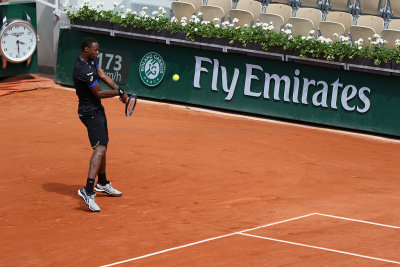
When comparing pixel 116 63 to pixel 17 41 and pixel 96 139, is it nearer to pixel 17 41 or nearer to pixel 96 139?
pixel 17 41

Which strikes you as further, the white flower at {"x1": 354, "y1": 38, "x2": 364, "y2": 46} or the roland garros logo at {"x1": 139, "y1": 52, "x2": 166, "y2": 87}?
the roland garros logo at {"x1": 139, "y1": 52, "x2": 166, "y2": 87}

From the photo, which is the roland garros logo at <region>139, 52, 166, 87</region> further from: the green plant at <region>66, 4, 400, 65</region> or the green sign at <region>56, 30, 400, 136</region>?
the green plant at <region>66, 4, 400, 65</region>

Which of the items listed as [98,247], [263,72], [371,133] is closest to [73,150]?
[98,247]

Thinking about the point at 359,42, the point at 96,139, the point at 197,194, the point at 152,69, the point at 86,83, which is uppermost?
the point at 359,42

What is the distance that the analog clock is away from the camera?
16.7 metres

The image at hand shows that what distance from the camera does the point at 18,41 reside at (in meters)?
17.0

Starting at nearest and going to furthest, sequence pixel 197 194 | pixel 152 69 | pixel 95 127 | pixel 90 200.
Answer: pixel 90 200 < pixel 95 127 < pixel 197 194 < pixel 152 69

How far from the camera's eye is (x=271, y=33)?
51.9 feet

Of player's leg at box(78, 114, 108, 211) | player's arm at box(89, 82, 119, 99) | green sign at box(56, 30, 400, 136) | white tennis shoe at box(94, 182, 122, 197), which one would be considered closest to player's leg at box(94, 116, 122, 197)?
white tennis shoe at box(94, 182, 122, 197)

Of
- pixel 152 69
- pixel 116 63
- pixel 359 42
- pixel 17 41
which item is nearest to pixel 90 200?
pixel 152 69

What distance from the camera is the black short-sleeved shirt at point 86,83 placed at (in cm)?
862

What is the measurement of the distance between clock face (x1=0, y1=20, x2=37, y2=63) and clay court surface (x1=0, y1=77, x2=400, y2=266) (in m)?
2.05

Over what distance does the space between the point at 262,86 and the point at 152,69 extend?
9.24 feet

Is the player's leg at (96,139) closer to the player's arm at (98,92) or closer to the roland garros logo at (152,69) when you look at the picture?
the player's arm at (98,92)
